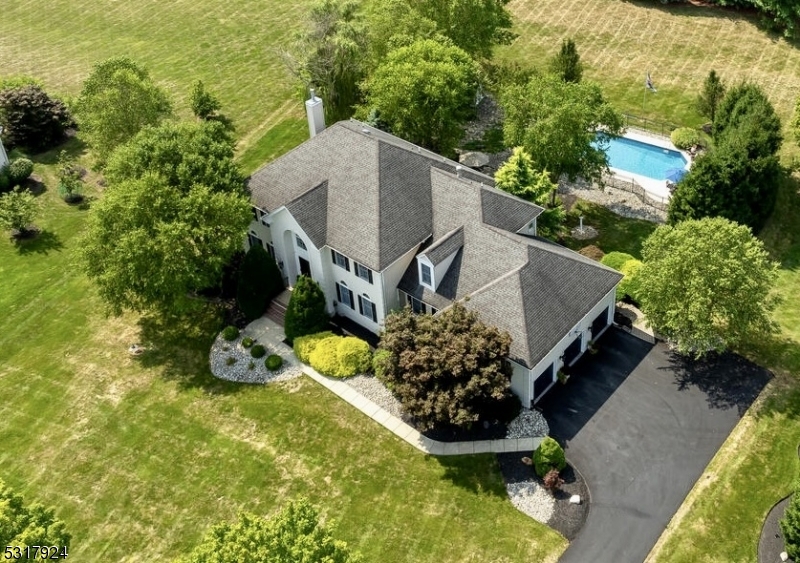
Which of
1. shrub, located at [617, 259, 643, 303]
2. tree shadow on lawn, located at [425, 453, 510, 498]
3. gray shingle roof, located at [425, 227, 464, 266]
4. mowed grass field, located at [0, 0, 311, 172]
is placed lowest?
tree shadow on lawn, located at [425, 453, 510, 498]

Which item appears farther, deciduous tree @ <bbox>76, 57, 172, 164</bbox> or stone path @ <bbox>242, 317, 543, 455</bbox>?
deciduous tree @ <bbox>76, 57, 172, 164</bbox>

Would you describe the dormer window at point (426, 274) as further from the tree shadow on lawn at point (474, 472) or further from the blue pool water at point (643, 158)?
the blue pool water at point (643, 158)

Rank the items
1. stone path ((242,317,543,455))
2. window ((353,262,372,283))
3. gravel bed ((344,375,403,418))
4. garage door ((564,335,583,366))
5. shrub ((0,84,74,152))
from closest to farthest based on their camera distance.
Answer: stone path ((242,317,543,455)) < gravel bed ((344,375,403,418)) < garage door ((564,335,583,366)) < window ((353,262,372,283)) < shrub ((0,84,74,152))

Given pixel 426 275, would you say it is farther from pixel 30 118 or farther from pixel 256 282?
pixel 30 118

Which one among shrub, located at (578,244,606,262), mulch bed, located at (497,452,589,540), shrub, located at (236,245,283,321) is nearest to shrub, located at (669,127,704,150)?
shrub, located at (578,244,606,262)

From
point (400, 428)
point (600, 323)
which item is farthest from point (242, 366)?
point (600, 323)

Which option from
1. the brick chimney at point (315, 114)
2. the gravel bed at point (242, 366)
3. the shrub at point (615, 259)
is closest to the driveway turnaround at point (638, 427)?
the shrub at point (615, 259)

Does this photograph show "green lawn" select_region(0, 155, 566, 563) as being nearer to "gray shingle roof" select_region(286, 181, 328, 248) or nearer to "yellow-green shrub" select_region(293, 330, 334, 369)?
"yellow-green shrub" select_region(293, 330, 334, 369)
